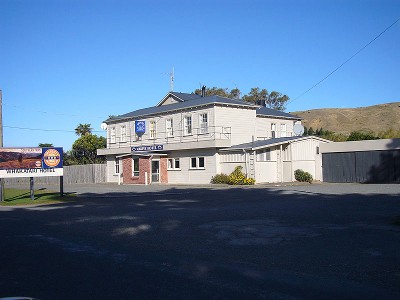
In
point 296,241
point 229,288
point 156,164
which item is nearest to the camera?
point 229,288

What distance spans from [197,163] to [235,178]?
17.4ft

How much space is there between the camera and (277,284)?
7.17 metres

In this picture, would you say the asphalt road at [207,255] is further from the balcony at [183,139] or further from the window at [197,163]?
the window at [197,163]

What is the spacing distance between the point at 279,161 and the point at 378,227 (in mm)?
25138

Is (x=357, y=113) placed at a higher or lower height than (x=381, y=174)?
higher

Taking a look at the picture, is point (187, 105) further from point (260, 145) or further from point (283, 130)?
point (283, 130)

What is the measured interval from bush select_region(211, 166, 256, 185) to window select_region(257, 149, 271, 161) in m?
1.70

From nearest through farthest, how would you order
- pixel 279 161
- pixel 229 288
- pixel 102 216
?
pixel 229 288 → pixel 102 216 → pixel 279 161

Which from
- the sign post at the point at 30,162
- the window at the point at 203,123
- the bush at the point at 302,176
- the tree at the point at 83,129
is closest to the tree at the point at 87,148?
the tree at the point at 83,129

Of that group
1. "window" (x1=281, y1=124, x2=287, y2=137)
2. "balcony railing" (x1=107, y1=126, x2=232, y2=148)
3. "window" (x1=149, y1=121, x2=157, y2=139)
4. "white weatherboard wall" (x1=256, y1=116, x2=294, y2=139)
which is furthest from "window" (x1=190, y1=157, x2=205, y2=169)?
"window" (x1=281, y1=124, x2=287, y2=137)

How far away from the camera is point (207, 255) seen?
9695 mm

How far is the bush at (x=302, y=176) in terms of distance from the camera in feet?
120

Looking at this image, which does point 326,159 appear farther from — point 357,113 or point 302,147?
point 357,113

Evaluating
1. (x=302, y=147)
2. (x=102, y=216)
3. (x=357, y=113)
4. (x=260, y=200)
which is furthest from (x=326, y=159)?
(x=357, y=113)
